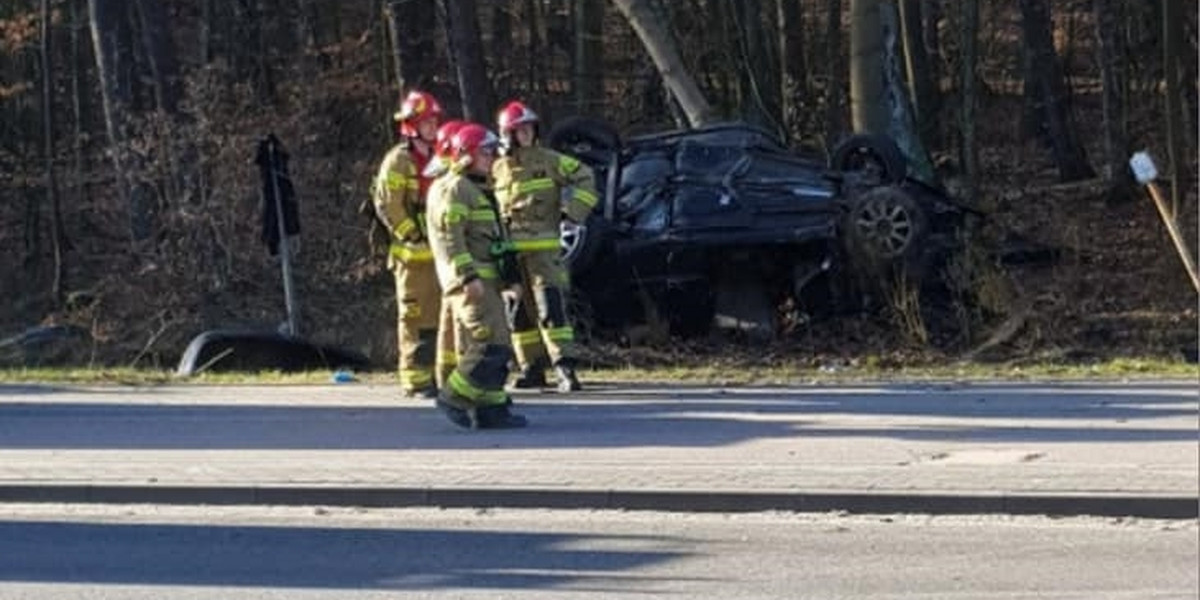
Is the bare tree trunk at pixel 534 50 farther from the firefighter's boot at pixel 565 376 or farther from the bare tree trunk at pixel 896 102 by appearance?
the firefighter's boot at pixel 565 376

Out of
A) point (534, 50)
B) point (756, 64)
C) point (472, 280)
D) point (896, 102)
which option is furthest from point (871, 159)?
point (534, 50)

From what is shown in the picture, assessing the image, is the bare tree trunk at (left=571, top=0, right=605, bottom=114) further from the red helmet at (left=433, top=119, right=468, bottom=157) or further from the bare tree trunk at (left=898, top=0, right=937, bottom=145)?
the red helmet at (left=433, top=119, right=468, bottom=157)

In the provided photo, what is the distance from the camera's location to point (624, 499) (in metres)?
10.9

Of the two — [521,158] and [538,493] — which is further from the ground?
[521,158]

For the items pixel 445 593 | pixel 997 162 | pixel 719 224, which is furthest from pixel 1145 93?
pixel 445 593

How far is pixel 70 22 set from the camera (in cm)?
3669

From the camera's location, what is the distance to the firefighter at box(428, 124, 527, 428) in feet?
43.3

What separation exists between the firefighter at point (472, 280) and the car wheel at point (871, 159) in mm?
7832

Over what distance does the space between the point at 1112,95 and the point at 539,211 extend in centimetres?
1795

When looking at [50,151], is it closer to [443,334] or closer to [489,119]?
[489,119]

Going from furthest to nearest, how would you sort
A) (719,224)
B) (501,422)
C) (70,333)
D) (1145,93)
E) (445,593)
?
(1145,93) < (70,333) < (719,224) < (501,422) < (445,593)

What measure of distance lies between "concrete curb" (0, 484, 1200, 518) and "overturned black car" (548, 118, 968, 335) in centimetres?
824

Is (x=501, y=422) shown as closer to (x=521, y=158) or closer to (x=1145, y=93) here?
(x=521, y=158)

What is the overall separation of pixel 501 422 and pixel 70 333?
46.9 ft
